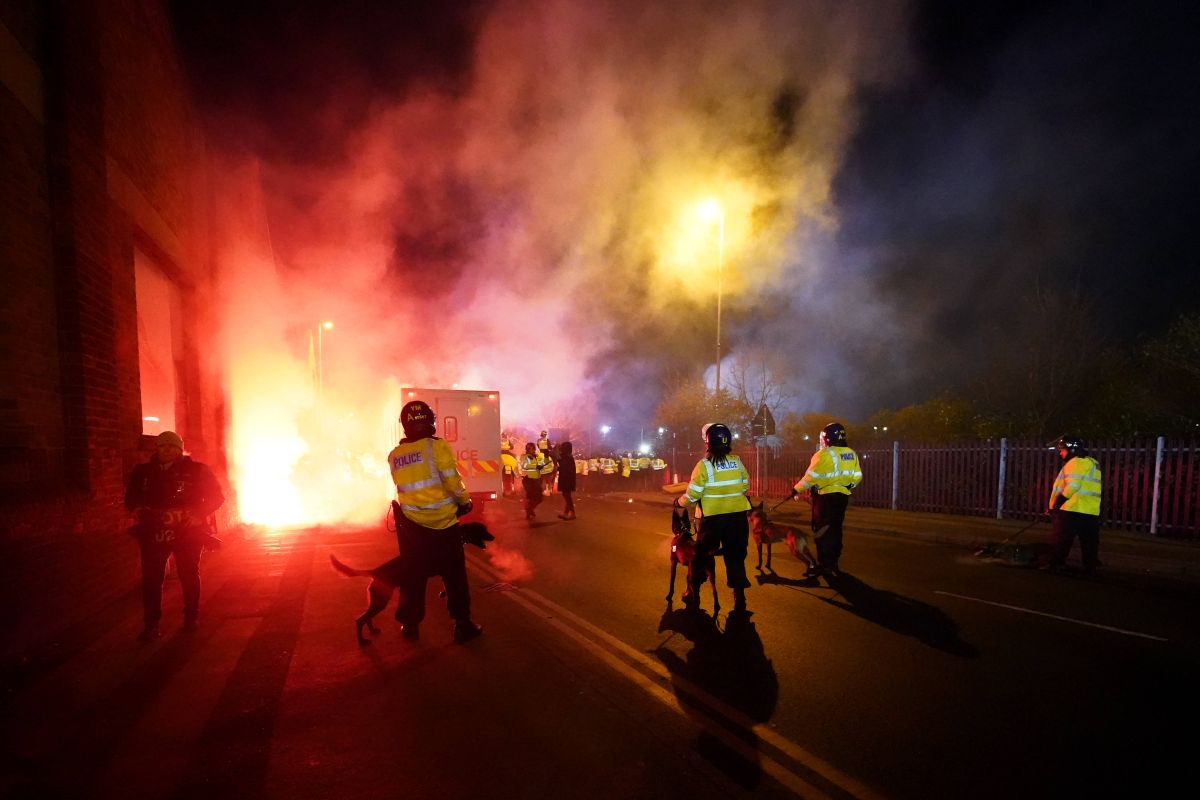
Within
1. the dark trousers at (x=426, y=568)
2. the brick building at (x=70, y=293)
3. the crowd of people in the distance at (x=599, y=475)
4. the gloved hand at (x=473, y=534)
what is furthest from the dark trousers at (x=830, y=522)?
the crowd of people in the distance at (x=599, y=475)

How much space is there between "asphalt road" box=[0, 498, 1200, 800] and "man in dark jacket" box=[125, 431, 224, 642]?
14.2 inches

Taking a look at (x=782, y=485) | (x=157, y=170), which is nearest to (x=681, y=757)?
(x=157, y=170)

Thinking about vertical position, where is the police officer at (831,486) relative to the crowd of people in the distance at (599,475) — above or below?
above

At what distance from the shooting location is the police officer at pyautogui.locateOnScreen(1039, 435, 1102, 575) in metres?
7.08

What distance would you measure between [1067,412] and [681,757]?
823 inches

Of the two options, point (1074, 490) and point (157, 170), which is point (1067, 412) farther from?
point (157, 170)

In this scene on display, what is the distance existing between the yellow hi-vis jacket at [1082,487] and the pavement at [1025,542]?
27.5 inches

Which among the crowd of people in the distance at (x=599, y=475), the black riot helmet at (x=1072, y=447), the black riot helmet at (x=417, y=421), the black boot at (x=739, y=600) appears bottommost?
the crowd of people in the distance at (x=599, y=475)

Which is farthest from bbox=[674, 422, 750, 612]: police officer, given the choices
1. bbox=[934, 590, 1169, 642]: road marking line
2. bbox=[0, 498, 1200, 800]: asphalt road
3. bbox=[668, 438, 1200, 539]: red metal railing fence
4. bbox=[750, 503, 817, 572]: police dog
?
bbox=[668, 438, 1200, 539]: red metal railing fence

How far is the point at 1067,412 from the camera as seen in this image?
61.6 feet

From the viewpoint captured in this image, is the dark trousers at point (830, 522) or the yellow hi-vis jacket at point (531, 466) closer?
the dark trousers at point (830, 522)

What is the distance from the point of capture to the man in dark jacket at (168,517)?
16.6ft

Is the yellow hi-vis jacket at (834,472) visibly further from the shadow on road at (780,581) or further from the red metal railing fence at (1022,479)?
the red metal railing fence at (1022,479)

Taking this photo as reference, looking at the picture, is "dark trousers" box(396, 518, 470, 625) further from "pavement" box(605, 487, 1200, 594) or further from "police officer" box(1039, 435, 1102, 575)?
"police officer" box(1039, 435, 1102, 575)
